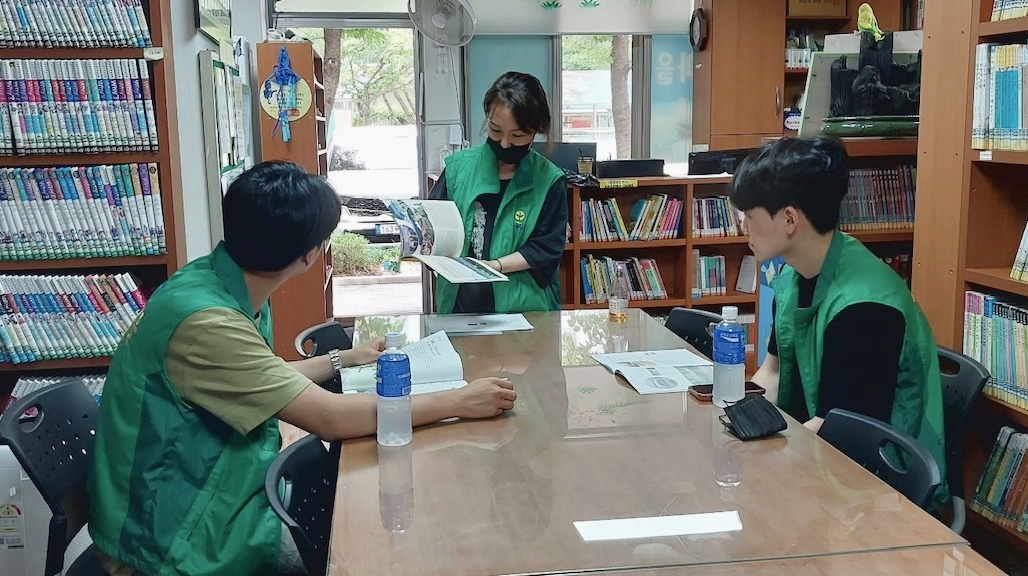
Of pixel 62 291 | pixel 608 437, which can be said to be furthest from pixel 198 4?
pixel 608 437

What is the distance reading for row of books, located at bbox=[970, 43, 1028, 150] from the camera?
7.69 feet

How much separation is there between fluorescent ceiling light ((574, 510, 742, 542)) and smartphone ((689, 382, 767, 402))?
1.92ft

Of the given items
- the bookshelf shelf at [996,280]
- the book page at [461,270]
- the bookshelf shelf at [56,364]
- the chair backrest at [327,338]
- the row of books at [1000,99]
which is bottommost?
the bookshelf shelf at [56,364]

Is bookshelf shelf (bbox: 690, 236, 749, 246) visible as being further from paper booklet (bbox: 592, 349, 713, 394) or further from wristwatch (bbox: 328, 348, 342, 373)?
wristwatch (bbox: 328, 348, 342, 373)

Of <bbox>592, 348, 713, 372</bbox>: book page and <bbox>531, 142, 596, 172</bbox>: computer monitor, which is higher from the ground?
<bbox>531, 142, 596, 172</bbox>: computer monitor

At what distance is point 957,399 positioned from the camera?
6.93 feet

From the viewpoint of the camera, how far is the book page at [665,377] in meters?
2.04

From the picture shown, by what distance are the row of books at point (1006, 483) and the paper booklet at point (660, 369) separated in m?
0.94

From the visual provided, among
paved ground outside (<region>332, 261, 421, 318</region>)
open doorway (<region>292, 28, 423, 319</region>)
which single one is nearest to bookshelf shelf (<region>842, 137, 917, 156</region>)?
open doorway (<region>292, 28, 423, 319</region>)

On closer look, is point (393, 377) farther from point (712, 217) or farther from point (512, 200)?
point (712, 217)

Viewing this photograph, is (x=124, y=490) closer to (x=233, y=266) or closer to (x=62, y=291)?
(x=233, y=266)

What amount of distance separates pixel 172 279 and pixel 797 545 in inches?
46.1

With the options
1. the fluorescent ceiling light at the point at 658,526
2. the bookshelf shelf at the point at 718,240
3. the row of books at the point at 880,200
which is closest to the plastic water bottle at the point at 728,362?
the fluorescent ceiling light at the point at 658,526

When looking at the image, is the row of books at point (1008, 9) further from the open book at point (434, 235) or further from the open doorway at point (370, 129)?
the open doorway at point (370, 129)
